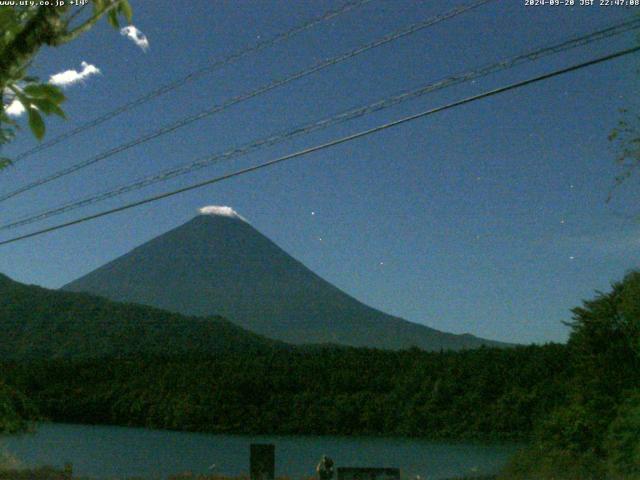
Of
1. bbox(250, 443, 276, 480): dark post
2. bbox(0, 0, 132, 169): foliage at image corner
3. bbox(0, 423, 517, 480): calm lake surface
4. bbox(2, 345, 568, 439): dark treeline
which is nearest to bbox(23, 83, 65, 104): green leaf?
bbox(0, 0, 132, 169): foliage at image corner

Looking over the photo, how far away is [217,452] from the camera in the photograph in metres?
22.5

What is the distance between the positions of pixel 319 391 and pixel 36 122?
2268 centimetres

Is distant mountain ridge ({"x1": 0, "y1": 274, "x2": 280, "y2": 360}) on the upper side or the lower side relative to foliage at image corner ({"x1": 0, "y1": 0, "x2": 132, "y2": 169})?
upper

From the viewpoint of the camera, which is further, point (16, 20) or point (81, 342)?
point (81, 342)

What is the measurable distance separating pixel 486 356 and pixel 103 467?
1259 centimetres

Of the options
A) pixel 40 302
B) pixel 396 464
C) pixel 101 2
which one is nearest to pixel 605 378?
pixel 396 464

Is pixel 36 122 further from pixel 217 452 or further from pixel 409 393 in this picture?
pixel 409 393

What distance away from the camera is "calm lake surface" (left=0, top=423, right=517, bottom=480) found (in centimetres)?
1812

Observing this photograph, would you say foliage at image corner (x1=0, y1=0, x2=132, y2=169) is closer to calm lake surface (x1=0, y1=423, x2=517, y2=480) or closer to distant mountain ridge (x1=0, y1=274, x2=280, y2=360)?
calm lake surface (x1=0, y1=423, x2=517, y2=480)

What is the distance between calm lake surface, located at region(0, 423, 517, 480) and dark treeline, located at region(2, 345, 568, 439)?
0.79 m

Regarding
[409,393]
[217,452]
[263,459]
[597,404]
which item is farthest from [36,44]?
[409,393]

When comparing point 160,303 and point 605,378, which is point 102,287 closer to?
point 160,303

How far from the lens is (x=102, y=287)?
122 meters

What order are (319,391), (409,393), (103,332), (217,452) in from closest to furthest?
1. (217,452)
2. (409,393)
3. (319,391)
4. (103,332)
